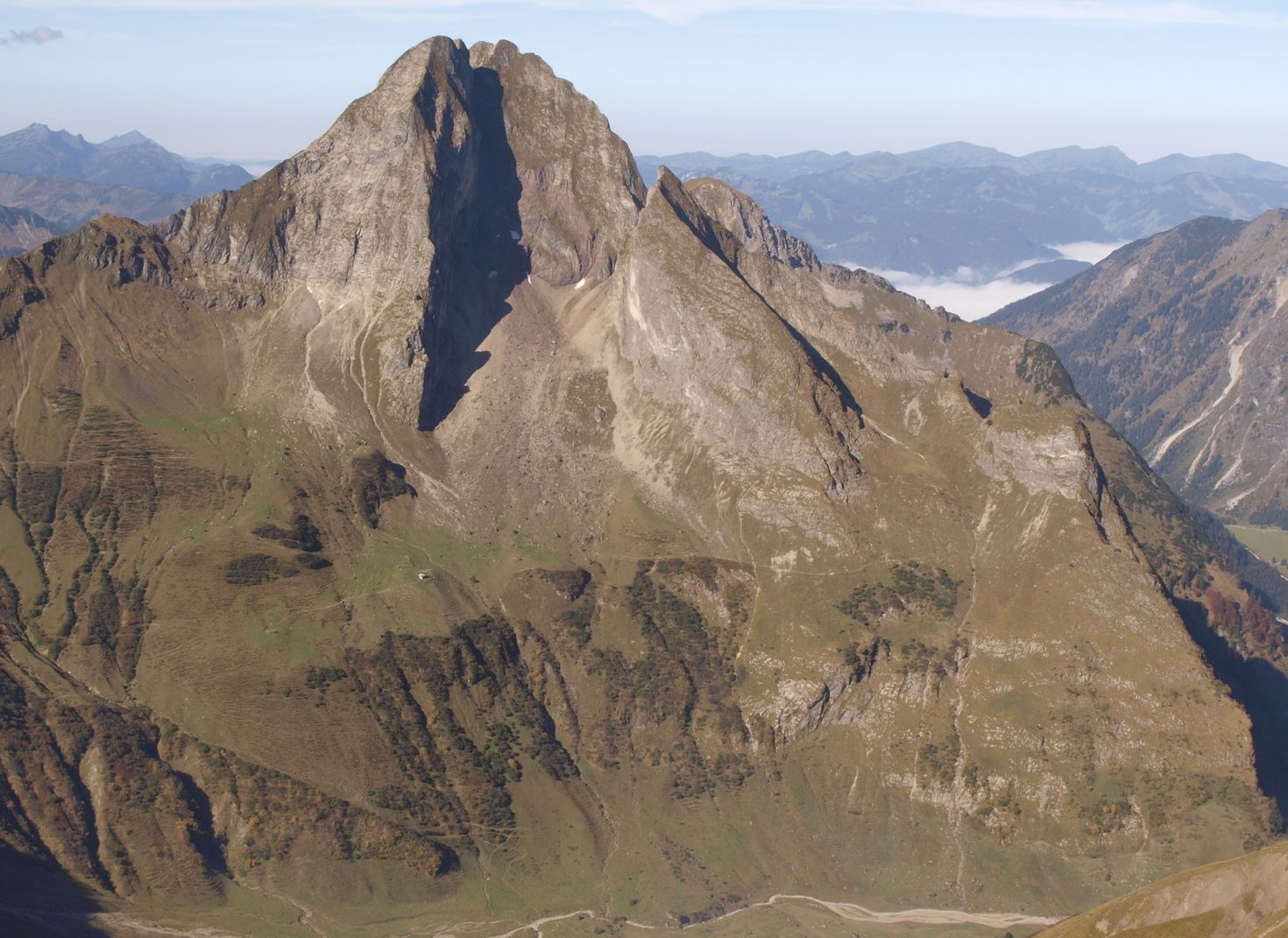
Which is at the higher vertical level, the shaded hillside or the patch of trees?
the patch of trees

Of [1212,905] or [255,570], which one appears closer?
[1212,905]

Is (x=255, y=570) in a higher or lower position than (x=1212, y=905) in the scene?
higher

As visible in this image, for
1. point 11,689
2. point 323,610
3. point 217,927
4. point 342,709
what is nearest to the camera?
point 217,927

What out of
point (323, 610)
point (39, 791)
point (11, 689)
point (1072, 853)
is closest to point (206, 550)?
point (323, 610)

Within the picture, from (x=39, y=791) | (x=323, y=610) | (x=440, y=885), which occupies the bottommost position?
(x=440, y=885)

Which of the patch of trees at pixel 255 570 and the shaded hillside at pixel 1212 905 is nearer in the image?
the shaded hillside at pixel 1212 905

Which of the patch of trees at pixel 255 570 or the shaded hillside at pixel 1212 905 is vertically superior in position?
the patch of trees at pixel 255 570

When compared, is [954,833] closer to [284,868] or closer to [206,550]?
[284,868]

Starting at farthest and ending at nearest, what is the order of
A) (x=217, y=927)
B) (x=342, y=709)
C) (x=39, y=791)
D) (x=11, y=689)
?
(x=342, y=709) < (x=11, y=689) < (x=39, y=791) < (x=217, y=927)

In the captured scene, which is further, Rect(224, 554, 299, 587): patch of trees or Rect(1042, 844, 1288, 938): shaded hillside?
Rect(224, 554, 299, 587): patch of trees

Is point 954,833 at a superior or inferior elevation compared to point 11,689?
inferior

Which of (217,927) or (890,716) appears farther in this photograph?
(890,716)
